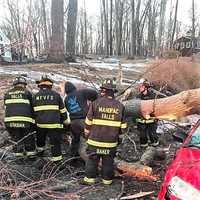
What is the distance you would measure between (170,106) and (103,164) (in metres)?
1.44

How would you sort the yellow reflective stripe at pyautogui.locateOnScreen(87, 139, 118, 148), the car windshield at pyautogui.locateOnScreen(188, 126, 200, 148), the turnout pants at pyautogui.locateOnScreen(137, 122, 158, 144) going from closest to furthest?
1. the car windshield at pyautogui.locateOnScreen(188, 126, 200, 148)
2. the yellow reflective stripe at pyautogui.locateOnScreen(87, 139, 118, 148)
3. the turnout pants at pyautogui.locateOnScreen(137, 122, 158, 144)

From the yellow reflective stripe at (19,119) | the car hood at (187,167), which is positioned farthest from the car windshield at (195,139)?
the yellow reflective stripe at (19,119)

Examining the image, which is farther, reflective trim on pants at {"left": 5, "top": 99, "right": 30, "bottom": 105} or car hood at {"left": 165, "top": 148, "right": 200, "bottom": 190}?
reflective trim on pants at {"left": 5, "top": 99, "right": 30, "bottom": 105}

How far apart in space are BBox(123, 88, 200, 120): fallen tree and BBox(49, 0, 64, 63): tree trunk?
406 inches

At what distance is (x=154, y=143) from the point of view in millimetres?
9125

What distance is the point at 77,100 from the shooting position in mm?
7488

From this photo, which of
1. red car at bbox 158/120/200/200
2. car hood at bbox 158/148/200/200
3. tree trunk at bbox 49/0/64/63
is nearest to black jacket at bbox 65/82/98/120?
red car at bbox 158/120/200/200

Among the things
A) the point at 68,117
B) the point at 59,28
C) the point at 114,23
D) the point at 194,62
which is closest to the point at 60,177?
the point at 68,117

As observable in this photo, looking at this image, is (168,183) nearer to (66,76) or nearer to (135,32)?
(66,76)

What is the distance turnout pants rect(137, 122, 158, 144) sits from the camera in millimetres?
9047

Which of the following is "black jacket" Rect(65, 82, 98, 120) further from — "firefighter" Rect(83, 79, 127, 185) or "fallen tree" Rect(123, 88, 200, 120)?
"firefighter" Rect(83, 79, 127, 185)

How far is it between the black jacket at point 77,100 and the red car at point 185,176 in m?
2.77

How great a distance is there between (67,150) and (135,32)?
3650 centimetres

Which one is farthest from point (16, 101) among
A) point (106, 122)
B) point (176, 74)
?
point (176, 74)
